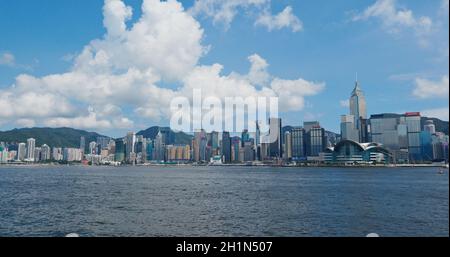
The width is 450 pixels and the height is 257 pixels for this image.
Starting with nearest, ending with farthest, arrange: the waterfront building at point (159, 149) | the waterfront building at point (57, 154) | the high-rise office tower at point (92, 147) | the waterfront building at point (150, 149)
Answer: the waterfront building at point (57, 154), the waterfront building at point (159, 149), the waterfront building at point (150, 149), the high-rise office tower at point (92, 147)

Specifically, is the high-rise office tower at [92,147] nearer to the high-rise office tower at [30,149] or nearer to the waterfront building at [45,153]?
the waterfront building at [45,153]

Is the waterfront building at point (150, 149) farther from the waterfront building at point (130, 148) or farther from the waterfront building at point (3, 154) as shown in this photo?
the waterfront building at point (3, 154)

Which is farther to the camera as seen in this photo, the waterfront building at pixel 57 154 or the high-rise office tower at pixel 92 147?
the high-rise office tower at pixel 92 147

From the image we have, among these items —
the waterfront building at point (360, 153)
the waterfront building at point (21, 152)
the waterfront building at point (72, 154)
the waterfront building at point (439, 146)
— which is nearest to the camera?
the waterfront building at point (439, 146)

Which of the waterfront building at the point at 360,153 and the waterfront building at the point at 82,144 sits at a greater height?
the waterfront building at the point at 82,144

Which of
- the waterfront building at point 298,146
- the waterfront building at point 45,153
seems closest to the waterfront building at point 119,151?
the waterfront building at point 45,153

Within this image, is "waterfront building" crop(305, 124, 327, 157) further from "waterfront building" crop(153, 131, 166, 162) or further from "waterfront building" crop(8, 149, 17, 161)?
"waterfront building" crop(8, 149, 17, 161)

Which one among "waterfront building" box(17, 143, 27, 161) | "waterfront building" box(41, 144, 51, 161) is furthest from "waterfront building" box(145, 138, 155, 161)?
"waterfront building" box(17, 143, 27, 161)

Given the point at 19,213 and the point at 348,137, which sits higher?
the point at 348,137

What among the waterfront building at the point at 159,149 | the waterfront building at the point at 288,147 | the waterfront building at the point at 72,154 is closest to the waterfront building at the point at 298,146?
the waterfront building at the point at 288,147
